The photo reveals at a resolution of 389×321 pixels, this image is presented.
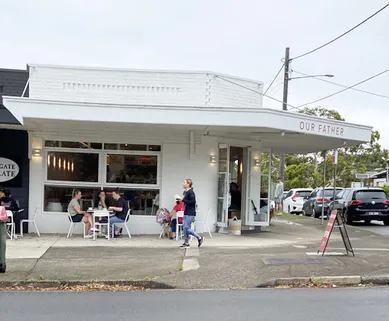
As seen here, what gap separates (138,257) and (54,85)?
607 cm

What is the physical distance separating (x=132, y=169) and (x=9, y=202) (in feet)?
10.9

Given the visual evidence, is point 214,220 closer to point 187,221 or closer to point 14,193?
point 187,221

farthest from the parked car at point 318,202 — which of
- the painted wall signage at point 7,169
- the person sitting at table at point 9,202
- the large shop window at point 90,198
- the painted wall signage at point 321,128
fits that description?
the person sitting at table at point 9,202

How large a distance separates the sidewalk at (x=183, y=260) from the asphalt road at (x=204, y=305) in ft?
2.25

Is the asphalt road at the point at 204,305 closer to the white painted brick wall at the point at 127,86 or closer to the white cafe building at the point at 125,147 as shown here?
the white cafe building at the point at 125,147

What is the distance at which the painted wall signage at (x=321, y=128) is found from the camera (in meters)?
11.8

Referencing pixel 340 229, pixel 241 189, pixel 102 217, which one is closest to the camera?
pixel 340 229

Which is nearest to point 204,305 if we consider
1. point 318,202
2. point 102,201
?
point 102,201

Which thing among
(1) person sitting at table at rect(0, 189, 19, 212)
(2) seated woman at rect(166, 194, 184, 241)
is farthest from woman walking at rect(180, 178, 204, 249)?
(1) person sitting at table at rect(0, 189, 19, 212)

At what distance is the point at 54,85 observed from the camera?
42.8ft

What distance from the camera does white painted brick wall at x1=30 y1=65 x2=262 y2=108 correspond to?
13.0 metres

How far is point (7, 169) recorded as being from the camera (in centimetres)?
1282

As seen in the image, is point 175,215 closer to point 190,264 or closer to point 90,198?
point 90,198

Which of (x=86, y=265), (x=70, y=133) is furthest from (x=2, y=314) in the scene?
(x=70, y=133)
